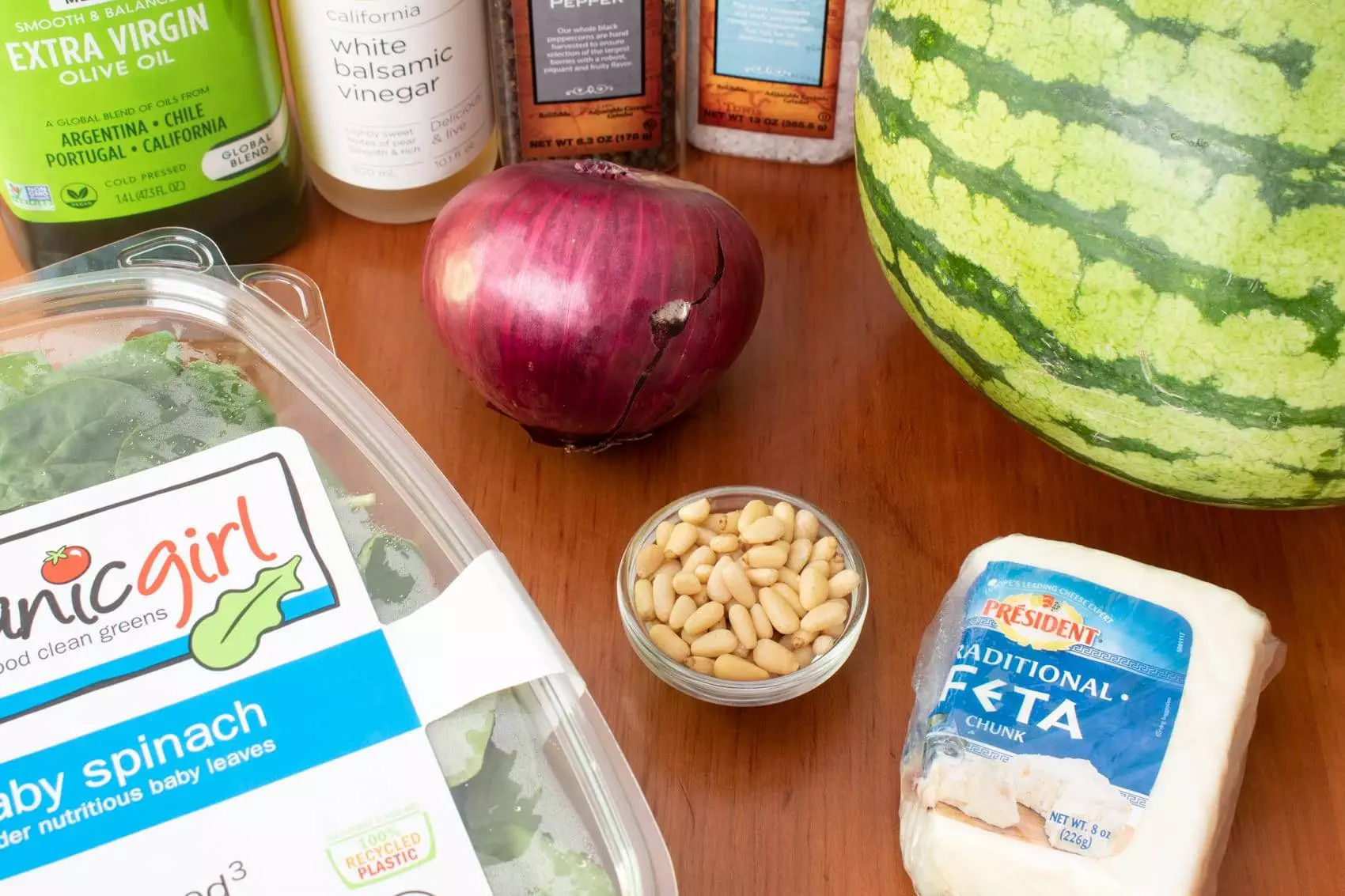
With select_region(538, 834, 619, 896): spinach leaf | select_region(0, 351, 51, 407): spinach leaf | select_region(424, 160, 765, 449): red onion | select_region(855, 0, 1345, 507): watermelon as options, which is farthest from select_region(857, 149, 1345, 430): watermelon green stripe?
select_region(0, 351, 51, 407): spinach leaf

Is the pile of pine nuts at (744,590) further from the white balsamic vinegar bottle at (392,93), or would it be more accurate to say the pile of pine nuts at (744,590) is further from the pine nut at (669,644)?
the white balsamic vinegar bottle at (392,93)

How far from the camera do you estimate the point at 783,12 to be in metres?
0.83

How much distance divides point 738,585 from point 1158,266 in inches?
9.6

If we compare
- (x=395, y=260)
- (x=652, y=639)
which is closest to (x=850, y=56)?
(x=395, y=260)

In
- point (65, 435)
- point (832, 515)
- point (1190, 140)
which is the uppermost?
point (1190, 140)

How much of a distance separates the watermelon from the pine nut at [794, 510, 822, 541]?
4.6 inches

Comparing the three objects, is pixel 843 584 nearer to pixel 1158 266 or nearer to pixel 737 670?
pixel 737 670

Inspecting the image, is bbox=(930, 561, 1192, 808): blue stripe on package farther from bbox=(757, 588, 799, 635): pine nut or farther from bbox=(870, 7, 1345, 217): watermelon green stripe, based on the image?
bbox=(870, 7, 1345, 217): watermelon green stripe

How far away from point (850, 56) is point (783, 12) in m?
0.05

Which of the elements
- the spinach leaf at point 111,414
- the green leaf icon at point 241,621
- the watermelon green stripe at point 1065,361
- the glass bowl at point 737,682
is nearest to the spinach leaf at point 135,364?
the spinach leaf at point 111,414

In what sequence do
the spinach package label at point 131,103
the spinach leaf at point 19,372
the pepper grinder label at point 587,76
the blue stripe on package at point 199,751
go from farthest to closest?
the pepper grinder label at point 587,76 < the spinach package label at point 131,103 < the spinach leaf at point 19,372 < the blue stripe on package at point 199,751

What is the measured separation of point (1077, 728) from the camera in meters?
0.54

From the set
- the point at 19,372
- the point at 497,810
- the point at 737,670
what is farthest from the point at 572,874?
the point at 19,372

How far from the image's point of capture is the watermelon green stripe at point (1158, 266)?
0.52 meters
